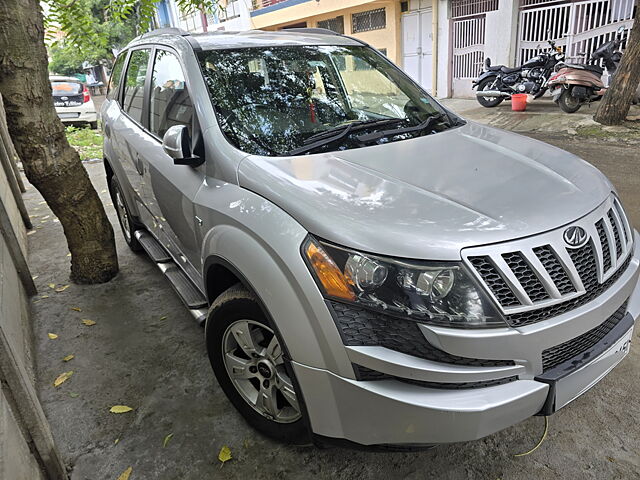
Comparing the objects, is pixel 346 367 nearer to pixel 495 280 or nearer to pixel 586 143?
pixel 495 280

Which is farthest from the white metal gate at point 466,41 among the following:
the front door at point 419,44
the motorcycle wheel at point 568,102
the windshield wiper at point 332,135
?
the windshield wiper at point 332,135

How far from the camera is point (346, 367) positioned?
162cm

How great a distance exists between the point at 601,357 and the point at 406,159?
112 centimetres

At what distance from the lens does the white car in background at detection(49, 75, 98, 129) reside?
11609 mm

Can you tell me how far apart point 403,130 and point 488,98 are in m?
8.77

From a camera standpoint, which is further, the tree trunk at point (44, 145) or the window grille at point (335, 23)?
the window grille at point (335, 23)

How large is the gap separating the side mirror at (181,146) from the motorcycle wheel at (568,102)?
8.63 metres

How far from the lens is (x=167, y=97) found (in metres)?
2.93

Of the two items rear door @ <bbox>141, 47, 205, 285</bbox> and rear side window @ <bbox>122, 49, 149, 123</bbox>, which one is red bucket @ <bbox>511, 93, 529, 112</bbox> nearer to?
rear side window @ <bbox>122, 49, 149, 123</bbox>

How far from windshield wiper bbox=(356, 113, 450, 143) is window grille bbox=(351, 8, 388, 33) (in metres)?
13.1

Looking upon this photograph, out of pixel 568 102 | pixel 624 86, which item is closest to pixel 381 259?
pixel 624 86

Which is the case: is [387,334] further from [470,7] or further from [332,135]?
[470,7]

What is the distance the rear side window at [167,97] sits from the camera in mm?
2654

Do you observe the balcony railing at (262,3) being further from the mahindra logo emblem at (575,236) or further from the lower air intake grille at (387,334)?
the lower air intake grille at (387,334)
